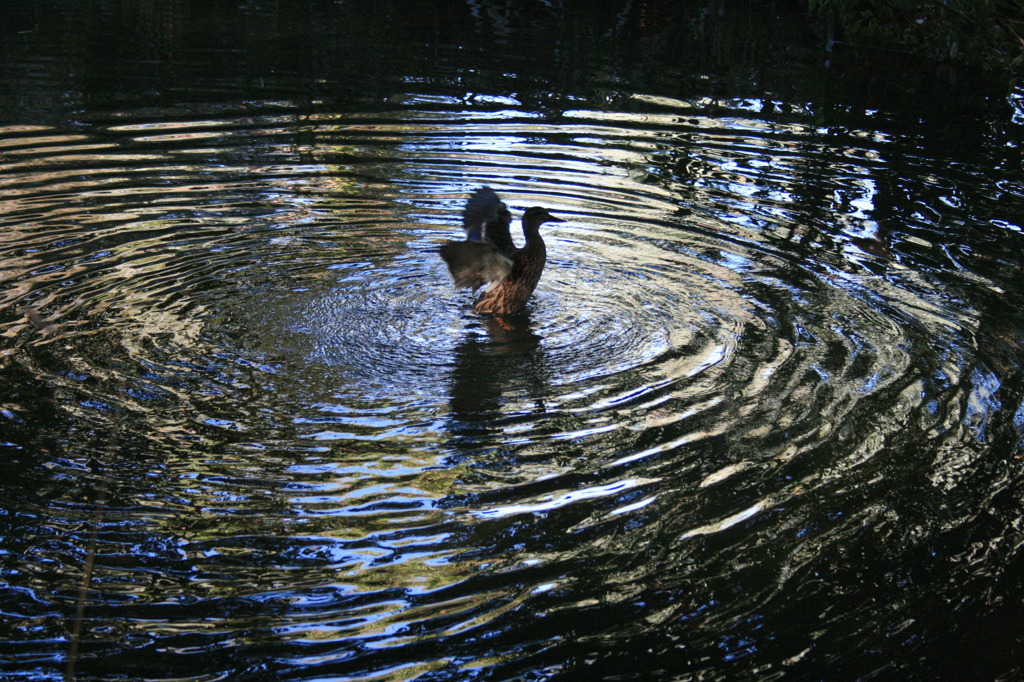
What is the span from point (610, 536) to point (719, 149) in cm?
757

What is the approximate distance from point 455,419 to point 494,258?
1710 millimetres

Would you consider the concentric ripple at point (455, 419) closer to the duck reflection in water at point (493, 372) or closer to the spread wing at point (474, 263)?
the duck reflection in water at point (493, 372)

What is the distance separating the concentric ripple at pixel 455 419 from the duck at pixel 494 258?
0.72 ft

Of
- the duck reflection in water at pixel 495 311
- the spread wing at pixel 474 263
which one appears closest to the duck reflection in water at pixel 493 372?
the duck reflection in water at pixel 495 311

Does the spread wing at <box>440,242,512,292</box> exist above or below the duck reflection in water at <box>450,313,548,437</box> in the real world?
above

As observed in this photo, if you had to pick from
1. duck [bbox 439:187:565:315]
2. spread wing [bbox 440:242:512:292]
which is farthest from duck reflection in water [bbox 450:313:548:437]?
spread wing [bbox 440:242:512:292]

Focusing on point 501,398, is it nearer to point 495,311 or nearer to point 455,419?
point 455,419

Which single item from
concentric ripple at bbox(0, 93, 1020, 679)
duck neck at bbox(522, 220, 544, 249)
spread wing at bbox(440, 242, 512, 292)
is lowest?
concentric ripple at bbox(0, 93, 1020, 679)

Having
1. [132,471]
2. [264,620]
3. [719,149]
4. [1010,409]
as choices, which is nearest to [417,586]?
[264,620]

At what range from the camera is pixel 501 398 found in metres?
6.18

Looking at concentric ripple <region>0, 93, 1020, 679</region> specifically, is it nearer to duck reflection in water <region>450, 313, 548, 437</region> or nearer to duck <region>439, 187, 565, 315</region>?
duck reflection in water <region>450, 313, 548, 437</region>

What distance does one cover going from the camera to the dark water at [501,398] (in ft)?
13.9

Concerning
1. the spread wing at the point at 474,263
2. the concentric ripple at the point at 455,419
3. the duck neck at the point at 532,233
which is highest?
the duck neck at the point at 532,233

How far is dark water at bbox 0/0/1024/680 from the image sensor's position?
4.23m
